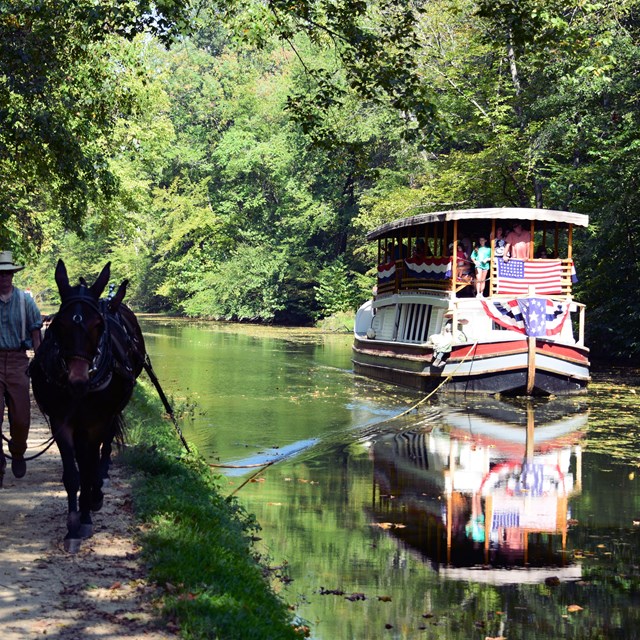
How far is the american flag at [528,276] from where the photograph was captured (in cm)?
2697

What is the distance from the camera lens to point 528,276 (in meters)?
27.1

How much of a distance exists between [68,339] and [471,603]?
3917mm

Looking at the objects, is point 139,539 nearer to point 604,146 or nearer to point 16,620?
point 16,620

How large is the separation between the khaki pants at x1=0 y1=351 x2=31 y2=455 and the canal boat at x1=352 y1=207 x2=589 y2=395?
16.7 m

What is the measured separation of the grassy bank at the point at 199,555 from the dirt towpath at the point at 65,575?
0.49ft

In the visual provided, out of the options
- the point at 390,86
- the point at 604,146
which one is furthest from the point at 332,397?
the point at 604,146

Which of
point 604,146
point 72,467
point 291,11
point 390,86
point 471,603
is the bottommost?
point 471,603

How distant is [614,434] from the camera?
63.2 ft

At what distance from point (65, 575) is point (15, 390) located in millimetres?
3001

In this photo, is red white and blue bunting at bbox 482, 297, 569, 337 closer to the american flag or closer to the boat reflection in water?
the american flag

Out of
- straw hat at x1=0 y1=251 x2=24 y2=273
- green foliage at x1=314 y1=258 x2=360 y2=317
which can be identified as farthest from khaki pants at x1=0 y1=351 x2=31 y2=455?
green foliage at x1=314 y1=258 x2=360 y2=317

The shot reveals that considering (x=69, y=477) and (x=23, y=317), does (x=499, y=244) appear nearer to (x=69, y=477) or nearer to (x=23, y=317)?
(x=23, y=317)

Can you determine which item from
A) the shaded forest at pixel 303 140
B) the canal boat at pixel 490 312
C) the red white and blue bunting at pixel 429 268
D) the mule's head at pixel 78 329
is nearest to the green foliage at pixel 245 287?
the shaded forest at pixel 303 140

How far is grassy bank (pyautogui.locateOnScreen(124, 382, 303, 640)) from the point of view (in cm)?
634
